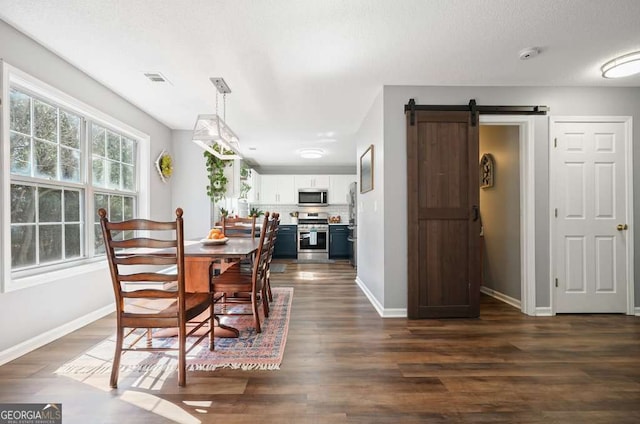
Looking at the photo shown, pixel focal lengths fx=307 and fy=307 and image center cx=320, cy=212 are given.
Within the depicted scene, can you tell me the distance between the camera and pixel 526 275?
3.18 meters

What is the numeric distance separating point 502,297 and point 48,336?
178 inches

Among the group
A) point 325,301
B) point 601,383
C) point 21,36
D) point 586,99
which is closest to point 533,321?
point 601,383

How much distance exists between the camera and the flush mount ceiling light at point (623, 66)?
256 cm

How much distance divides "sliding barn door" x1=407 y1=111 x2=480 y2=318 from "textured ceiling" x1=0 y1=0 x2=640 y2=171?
1.77 ft

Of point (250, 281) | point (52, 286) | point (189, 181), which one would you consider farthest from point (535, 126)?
point (52, 286)

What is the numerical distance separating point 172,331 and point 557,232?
3.78 meters

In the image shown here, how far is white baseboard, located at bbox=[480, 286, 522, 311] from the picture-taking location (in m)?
3.39

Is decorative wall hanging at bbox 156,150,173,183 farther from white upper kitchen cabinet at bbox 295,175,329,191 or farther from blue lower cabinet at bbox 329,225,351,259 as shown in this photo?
blue lower cabinet at bbox 329,225,351,259

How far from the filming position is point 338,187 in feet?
25.1

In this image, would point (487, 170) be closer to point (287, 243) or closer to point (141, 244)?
point (141, 244)

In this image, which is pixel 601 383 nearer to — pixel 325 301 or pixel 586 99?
pixel 325 301

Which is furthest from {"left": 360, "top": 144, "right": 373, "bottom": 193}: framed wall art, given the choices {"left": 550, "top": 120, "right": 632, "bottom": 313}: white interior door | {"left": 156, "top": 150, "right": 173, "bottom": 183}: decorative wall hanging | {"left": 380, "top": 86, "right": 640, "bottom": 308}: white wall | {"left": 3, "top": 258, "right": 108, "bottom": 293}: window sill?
{"left": 3, "top": 258, "right": 108, "bottom": 293}: window sill

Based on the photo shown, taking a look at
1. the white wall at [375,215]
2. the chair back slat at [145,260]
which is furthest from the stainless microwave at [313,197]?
the chair back slat at [145,260]

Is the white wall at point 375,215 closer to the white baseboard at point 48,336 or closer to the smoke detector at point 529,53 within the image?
the smoke detector at point 529,53
